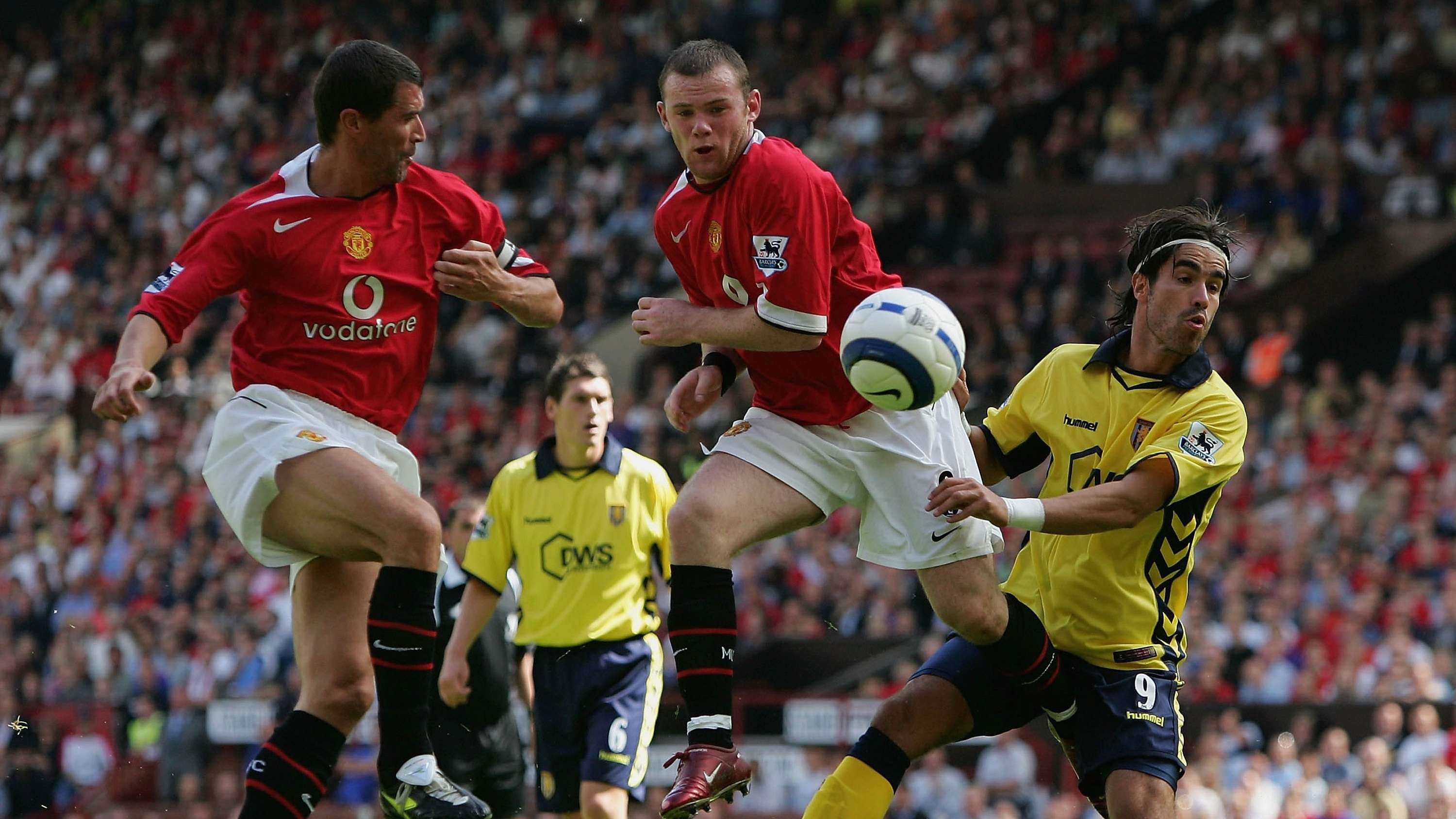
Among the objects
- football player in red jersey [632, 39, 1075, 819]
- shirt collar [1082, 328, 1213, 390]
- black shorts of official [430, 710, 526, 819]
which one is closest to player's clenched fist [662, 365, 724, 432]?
football player in red jersey [632, 39, 1075, 819]

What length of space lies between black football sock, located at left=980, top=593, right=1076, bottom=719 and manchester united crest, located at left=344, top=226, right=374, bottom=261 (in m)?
2.23

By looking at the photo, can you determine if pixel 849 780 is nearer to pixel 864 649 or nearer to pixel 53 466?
pixel 864 649

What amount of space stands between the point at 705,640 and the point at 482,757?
3577 mm

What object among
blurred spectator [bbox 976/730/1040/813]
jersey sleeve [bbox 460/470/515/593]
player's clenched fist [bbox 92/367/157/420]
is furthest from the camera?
blurred spectator [bbox 976/730/1040/813]

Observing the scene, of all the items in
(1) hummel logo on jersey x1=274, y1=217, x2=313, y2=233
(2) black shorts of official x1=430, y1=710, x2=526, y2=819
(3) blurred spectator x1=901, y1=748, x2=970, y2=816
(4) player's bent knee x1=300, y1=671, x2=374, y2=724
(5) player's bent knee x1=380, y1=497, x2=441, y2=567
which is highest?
(1) hummel logo on jersey x1=274, y1=217, x2=313, y2=233

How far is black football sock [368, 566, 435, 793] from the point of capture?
498 cm

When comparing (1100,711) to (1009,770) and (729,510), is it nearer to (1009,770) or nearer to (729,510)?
(729,510)

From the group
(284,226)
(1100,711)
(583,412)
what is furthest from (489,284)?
(583,412)

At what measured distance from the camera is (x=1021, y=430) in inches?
221

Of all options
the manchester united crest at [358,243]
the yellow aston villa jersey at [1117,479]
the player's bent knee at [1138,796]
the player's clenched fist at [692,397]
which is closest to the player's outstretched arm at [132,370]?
the manchester united crest at [358,243]

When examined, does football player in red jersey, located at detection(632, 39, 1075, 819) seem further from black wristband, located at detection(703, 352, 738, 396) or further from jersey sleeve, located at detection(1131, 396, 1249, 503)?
jersey sleeve, located at detection(1131, 396, 1249, 503)

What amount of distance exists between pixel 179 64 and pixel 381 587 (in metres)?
22.5

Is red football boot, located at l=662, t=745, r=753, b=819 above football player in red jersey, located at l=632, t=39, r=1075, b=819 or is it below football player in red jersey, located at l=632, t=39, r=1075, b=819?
below

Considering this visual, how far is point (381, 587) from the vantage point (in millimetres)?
4984
